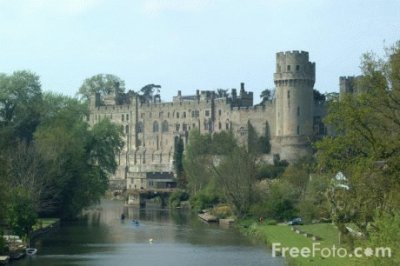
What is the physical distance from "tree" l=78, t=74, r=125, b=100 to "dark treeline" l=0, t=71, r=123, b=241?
1871 inches

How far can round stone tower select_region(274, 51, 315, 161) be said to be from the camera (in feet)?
287

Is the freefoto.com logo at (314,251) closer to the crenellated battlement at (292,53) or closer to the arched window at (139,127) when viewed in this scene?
the crenellated battlement at (292,53)

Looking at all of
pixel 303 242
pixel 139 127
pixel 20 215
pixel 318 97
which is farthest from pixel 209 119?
pixel 303 242

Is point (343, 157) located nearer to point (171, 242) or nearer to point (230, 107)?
point (171, 242)

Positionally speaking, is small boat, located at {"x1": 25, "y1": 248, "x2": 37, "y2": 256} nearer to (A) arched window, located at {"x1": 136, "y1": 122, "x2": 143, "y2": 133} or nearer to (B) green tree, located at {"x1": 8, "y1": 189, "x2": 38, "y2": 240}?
(B) green tree, located at {"x1": 8, "y1": 189, "x2": 38, "y2": 240}

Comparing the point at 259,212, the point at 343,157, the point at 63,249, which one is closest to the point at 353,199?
the point at 343,157

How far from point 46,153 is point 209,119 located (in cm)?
5374

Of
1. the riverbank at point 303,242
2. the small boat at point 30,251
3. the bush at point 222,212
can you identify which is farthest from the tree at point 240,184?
the small boat at point 30,251

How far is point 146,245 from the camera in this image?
44031 millimetres

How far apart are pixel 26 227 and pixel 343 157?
762 inches

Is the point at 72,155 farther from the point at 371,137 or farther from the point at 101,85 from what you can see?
the point at 101,85

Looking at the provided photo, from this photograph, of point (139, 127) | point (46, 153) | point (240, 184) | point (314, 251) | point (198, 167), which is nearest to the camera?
point (314, 251)

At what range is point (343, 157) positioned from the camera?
93.1 ft

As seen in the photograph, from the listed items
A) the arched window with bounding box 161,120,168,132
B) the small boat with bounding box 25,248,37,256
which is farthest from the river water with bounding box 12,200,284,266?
the arched window with bounding box 161,120,168,132
